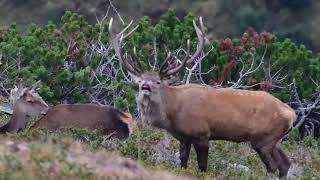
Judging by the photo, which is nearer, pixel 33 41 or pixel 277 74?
pixel 33 41

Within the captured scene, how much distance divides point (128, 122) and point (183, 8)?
151ft

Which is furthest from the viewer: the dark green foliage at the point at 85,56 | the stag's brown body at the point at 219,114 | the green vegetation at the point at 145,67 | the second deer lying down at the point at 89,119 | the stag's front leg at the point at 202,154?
the dark green foliage at the point at 85,56

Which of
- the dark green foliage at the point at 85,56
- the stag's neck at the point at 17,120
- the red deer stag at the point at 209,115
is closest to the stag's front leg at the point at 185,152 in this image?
the red deer stag at the point at 209,115

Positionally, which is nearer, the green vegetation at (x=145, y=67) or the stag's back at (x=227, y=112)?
the stag's back at (x=227, y=112)

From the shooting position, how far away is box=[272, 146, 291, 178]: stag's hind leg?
12453mm

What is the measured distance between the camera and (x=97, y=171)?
8109 mm

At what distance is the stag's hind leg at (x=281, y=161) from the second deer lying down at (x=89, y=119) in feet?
7.20

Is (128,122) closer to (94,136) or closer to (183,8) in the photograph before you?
(94,136)

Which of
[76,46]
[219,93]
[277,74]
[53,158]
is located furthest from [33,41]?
[53,158]

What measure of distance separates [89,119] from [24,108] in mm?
1268

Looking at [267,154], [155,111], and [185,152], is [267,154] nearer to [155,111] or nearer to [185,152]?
[185,152]

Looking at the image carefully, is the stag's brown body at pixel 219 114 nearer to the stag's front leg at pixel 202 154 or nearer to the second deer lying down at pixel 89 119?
the stag's front leg at pixel 202 154

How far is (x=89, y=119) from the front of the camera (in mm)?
13500

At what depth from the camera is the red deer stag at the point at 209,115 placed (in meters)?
12.0
